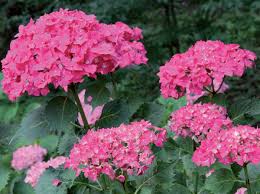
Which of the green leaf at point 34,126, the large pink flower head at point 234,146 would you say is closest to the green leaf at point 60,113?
the green leaf at point 34,126

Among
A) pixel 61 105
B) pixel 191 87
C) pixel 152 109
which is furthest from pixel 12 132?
pixel 191 87

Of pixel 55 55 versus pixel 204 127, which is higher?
pixel 55 55

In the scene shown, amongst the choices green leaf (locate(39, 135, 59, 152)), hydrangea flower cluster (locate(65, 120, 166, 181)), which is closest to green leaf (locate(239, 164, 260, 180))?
hydrangea flower cluster (locate(65, 120, 166, 181))

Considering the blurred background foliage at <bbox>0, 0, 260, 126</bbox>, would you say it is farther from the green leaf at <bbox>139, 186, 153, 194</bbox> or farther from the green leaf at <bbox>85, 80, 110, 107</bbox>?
the green leaf at <bbox>139, 186, 153, 194</bbox>

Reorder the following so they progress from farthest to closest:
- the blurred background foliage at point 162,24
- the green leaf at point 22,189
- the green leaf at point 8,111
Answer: the green leaf at point 8,111, the blurred background foliage at point 162,24, the green leaf at point 22,189

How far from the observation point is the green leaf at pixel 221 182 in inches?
75.9

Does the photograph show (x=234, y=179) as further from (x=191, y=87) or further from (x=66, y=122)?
(x=66, y=122)

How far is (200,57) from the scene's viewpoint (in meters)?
2.09

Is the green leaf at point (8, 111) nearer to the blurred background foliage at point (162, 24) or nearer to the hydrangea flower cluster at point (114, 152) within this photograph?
the blurred background foliage at point (162, 24)

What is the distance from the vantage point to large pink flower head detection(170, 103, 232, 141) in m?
1.92

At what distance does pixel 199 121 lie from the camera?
1931 mm

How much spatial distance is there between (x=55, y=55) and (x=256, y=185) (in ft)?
2.63

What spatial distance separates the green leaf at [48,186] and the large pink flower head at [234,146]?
0.58 meters

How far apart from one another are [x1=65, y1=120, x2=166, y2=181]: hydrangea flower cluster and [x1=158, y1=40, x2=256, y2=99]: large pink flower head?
0.32m
